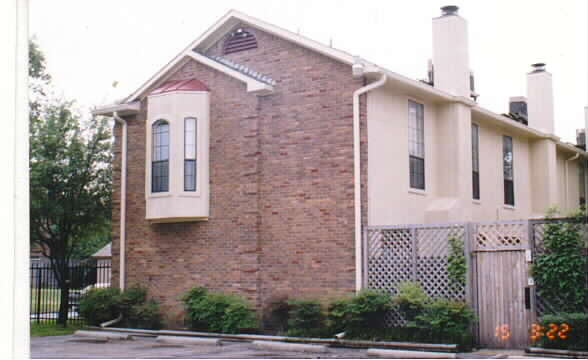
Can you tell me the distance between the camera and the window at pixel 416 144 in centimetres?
1573

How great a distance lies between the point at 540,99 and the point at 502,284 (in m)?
12.5

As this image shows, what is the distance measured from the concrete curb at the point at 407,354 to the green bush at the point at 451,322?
464 millimetres

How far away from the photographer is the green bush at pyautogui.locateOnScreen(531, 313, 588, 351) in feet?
34.5

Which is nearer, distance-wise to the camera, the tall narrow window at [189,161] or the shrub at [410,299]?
the shrub at [410,299]

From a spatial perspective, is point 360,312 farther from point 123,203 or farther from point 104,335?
point 123,203

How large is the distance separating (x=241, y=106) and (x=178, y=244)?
10.9ft

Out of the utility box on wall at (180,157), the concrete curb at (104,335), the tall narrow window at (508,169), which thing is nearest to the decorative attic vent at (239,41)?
the utility box on wall at (180,157)

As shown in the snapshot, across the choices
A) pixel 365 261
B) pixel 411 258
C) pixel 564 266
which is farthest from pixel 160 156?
pixel 564 266

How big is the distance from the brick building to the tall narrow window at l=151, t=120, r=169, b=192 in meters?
0.03

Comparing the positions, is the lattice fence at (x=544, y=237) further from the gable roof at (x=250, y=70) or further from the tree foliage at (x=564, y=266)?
the gable roof at (x=250, y=70)

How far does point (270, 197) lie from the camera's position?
14.8 m

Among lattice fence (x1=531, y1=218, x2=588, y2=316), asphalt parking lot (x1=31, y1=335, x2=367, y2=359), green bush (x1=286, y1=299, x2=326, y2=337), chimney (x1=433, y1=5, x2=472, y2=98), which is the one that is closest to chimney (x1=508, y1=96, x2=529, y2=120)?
chimney (x1=433, y1=5, x2=472, y2=98)

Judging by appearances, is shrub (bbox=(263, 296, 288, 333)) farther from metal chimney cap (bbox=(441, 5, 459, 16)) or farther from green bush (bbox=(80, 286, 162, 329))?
metal chimney cap (bbox=(441, 5, 459, 16))

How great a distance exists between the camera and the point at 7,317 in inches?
132
